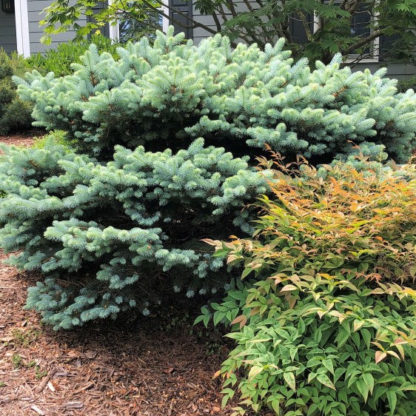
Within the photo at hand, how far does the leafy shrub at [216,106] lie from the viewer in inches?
110

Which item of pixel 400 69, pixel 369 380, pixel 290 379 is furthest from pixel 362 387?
pixel 400 69

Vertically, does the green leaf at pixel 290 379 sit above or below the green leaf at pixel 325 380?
below

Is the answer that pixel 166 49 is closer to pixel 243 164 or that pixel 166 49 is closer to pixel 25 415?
pixel 243 164

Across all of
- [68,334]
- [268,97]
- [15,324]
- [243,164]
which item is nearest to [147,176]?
[243,164]

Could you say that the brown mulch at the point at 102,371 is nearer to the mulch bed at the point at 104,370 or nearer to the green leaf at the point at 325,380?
the mulch bed at the point at 104,370

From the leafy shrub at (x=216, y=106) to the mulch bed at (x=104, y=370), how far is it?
129 centimetres

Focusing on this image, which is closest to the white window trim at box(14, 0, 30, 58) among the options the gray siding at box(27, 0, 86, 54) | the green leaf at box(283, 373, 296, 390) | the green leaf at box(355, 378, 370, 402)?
the gray siding at box(27, 0, 86, 54)

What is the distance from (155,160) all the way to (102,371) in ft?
4.28

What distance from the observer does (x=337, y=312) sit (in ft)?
6.46

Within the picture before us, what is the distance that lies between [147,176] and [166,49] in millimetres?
1427

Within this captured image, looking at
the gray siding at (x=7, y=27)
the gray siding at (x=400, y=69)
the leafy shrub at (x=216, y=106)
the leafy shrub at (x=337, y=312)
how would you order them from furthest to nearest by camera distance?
1. the gray siding at (x=7, y=27)
2. the gray siding at (x=400, y=69)
3. the leafy shrub at (x=216, y=106)
4. the leafy shrub at (x=337, y=312)

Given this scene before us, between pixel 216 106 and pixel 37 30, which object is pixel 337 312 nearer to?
pixel 216 106

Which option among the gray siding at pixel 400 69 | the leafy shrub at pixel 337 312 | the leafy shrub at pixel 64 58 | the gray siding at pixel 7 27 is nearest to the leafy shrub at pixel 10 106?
the leafy shrub at pixel 64 58

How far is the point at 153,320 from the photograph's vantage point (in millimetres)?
3145
